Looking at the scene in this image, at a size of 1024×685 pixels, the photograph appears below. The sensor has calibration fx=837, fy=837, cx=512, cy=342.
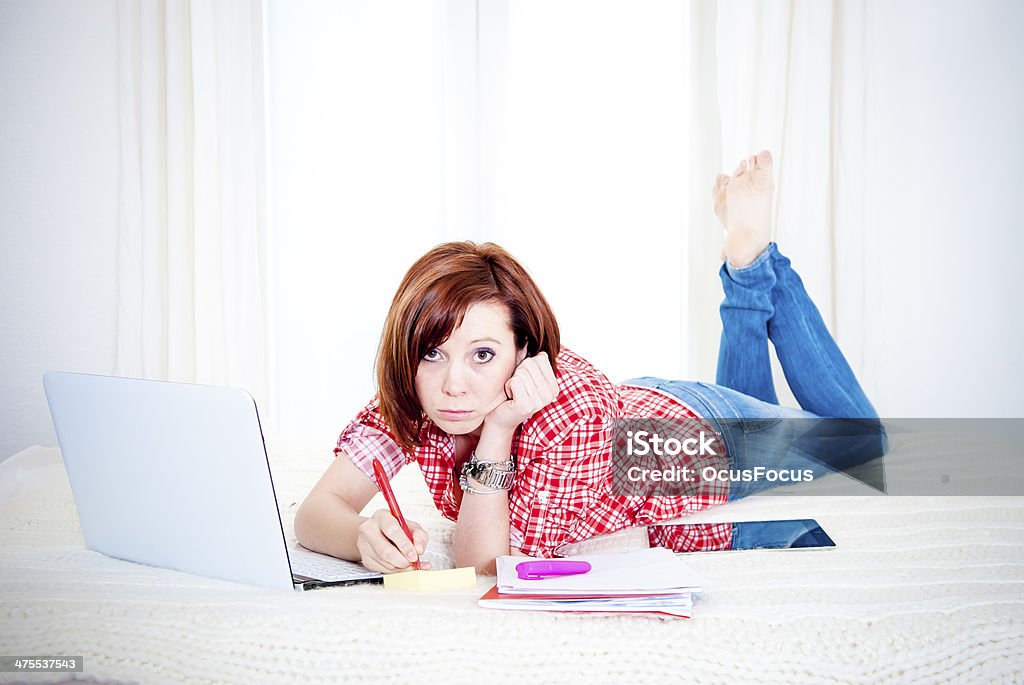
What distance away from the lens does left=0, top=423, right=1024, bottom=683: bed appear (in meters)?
0.89

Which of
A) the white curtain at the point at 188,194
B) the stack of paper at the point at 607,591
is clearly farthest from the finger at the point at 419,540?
the white curtain at the point at 188,194

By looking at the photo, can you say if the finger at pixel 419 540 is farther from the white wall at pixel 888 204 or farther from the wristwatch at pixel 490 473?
the white wall at pixel 888 204

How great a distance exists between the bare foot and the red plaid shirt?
823 millimetres

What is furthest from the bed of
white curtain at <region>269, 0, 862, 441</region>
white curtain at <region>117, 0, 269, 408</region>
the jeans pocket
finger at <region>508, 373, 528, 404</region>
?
white curtain at <region>269, 0, 862, 441</region>

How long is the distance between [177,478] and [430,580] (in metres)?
0.35

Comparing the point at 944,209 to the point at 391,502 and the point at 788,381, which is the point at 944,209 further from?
the point at 391,502

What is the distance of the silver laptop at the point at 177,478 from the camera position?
3.14 ft

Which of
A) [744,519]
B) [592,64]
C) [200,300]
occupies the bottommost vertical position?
[744,519]

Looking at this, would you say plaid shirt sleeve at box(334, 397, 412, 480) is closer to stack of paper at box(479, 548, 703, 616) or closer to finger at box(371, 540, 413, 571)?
finger at box(371, 540, 413, 571)

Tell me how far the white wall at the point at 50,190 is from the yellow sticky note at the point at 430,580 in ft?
6.83

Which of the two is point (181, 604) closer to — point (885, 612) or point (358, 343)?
point (885, 612)

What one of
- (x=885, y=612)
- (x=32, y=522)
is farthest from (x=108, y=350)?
(x=885, y=612)

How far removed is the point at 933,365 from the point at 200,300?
2.54 m

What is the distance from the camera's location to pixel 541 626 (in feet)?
3.13
